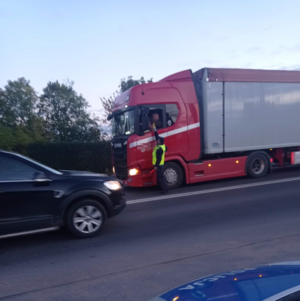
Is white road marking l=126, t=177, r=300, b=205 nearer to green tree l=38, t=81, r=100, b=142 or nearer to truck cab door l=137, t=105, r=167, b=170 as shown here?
truck cab door l=137, t=105, r=167, b=170

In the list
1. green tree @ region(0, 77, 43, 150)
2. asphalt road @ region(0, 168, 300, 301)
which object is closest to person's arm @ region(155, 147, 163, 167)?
asphalt road @ region(0, 168, 300, 301)

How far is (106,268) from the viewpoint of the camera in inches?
201

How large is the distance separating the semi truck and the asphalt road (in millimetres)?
2381

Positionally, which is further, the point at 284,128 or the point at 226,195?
the point at 284,128

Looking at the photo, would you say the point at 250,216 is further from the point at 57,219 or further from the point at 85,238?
the point at 57,219

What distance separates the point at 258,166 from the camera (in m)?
12.9

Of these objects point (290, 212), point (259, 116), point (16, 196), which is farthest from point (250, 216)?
point (259, 116)

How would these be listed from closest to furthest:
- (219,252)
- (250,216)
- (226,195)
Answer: (219,252) → (250,216) → (226,195)

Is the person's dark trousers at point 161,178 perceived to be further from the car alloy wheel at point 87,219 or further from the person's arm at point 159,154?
the car alloy wheel at point 87,219

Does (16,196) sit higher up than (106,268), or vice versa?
(16,196)

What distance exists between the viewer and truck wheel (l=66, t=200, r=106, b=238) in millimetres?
6348

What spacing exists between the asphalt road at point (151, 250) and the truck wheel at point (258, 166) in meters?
3.51

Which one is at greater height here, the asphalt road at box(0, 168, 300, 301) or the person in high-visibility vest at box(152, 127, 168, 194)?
the person in high-visibility vest at box(152, 127, 168, 194)

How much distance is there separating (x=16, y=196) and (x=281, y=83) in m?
10.2
